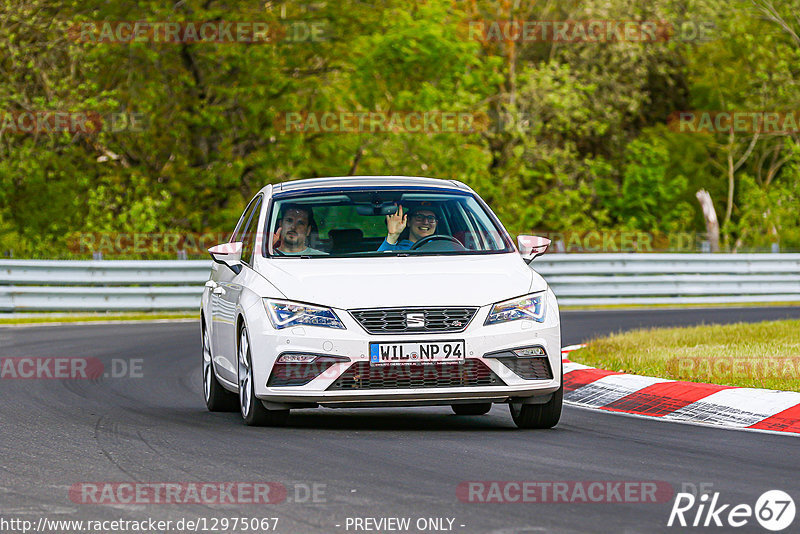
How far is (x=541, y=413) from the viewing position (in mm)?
9477

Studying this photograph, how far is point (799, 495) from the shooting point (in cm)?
661

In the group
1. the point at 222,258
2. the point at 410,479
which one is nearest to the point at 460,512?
the point at 410,479

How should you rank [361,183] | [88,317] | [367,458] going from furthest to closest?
1. [88,317]
2. [361,183]
3. [367,458]

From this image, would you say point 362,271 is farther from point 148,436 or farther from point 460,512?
point 460,512

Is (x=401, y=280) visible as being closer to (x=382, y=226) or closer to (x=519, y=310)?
(x=519, y=310)

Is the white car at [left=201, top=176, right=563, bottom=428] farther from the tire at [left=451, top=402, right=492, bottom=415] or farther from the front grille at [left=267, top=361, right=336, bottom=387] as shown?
the tire at [left=451, top=402, right=492, bottom=415]

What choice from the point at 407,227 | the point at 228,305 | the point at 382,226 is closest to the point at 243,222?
the point at 228,305

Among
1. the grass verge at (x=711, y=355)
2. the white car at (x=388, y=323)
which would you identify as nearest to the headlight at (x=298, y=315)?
the white car at (x=388, y=323)

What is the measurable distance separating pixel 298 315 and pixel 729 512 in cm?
364

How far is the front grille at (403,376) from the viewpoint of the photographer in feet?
29.3

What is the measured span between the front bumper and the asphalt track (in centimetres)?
25

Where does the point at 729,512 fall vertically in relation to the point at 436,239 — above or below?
below

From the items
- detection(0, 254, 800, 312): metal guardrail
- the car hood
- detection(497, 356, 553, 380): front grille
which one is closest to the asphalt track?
detection(497, 356, 553, 380): front grille

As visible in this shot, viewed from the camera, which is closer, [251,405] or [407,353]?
[407,353]
